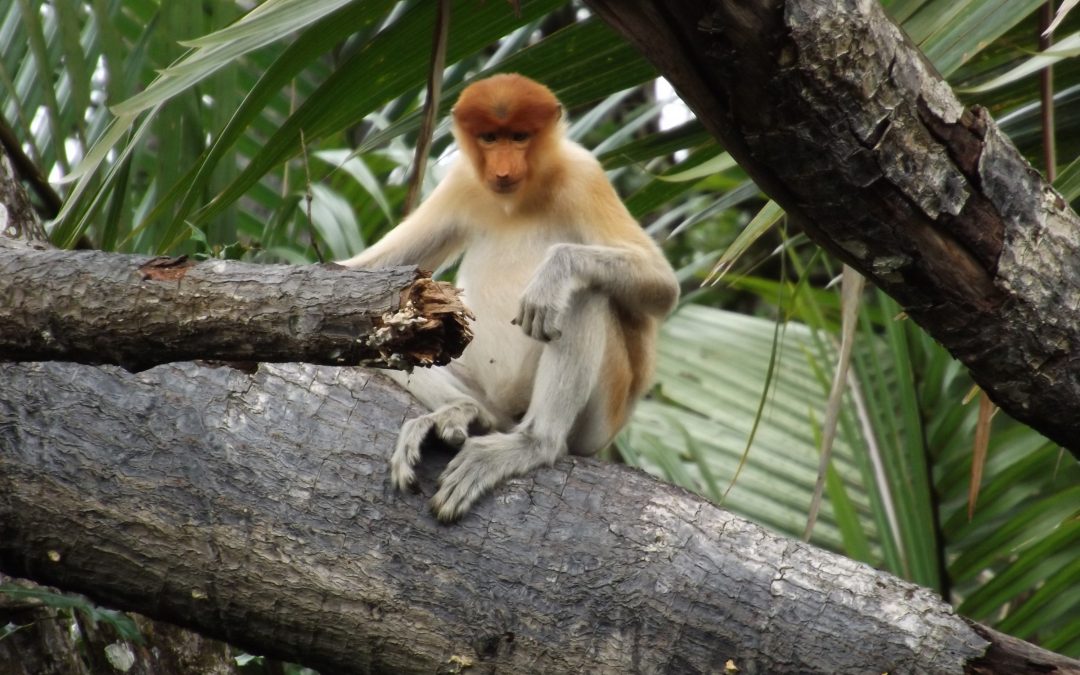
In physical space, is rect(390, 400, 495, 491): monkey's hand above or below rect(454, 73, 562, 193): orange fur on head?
below

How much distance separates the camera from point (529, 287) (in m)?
2.99

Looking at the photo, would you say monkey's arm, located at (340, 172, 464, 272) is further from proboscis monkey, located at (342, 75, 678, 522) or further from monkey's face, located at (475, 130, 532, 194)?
monkey's face, located at (475, 130, 532, 194)

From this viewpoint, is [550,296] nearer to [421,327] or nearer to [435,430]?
[435,430]

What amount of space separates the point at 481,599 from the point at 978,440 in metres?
1.07

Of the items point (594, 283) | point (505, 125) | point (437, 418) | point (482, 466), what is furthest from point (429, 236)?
point (482, 466)

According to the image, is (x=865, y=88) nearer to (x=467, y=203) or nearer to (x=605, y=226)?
(x=605, y=226)

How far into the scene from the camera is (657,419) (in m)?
4.45

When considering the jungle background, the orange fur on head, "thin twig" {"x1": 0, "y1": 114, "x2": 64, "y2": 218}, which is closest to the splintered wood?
the jungle background

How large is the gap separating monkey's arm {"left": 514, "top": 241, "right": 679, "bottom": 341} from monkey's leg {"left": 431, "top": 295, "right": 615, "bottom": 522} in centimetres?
7

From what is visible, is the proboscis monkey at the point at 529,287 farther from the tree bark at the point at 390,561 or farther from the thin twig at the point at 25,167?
the thin twig at the point at 25,167

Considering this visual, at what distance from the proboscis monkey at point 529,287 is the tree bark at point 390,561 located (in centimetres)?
22

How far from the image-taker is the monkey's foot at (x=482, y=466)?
2.56 meters

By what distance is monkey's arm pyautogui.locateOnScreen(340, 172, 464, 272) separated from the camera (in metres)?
3.63

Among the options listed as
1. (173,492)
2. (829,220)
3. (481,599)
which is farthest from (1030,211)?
(173,492)
